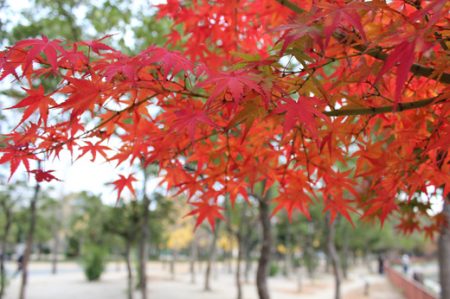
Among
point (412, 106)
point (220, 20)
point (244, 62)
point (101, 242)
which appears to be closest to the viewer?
point (244, 62)

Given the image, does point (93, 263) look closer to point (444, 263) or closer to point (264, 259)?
point (264, 259)

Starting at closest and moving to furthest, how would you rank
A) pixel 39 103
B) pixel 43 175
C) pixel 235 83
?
pixel 235 83 < pixel 39 103 < pixel 43 175

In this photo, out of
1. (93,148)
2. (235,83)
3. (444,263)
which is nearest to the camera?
(235,83)

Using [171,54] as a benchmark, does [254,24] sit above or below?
above

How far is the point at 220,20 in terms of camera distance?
312 centimetres

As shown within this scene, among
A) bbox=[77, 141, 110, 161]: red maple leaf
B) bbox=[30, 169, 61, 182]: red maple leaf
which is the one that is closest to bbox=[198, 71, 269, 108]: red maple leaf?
bbox=[30, 169, 61, 182]: red maple leaf

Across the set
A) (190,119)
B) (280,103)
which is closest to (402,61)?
(280,103)

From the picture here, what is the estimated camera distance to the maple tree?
135 cm

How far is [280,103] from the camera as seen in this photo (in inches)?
61.7

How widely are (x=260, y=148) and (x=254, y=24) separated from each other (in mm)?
Answer: 1289

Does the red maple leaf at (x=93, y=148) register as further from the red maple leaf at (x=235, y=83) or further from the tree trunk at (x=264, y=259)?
the tree trunk at (x=264, y=259)

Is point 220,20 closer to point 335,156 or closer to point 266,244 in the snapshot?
point 335,156

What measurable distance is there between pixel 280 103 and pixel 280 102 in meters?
0.04

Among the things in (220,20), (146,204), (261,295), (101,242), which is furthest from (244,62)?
(101,242)
